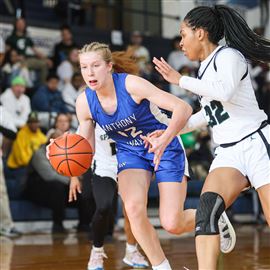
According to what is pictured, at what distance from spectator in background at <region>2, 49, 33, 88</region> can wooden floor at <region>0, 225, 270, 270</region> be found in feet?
10.5

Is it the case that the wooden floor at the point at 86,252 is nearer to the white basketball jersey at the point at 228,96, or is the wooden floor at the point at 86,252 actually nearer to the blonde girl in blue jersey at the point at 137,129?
the blonde girl in blue jersey at the point at 137,129

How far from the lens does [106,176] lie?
22.4 feet

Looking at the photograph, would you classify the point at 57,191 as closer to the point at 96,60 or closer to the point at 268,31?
the point at 96,60

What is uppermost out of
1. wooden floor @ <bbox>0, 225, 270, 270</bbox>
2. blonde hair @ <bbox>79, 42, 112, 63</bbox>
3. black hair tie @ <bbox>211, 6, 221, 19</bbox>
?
black hair tie @ <bbox>211, 6, 221, 19</bbox>

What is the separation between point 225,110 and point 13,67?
8.48 meters

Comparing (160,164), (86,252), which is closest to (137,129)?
(160,164)

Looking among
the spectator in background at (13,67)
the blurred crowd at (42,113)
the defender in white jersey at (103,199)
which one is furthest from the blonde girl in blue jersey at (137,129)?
the spectator in background at (13,67)

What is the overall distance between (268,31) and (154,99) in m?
13.5

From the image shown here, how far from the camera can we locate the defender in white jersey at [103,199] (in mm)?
6596

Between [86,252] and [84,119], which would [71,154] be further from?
[86,252]

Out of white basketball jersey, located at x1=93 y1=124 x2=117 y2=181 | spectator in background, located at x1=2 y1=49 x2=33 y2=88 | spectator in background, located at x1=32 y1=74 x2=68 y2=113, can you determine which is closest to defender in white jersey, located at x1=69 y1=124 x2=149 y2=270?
white basketball jersey, located at x1=93 y1=124 x2=117 y2=181

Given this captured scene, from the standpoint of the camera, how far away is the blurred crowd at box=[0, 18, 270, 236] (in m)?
10.9

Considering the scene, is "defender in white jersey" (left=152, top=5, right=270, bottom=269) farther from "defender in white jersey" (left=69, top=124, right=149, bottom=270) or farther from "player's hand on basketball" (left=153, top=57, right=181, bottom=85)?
"defender in white jersey" (left=69, top=124, right=149, bottom=270)

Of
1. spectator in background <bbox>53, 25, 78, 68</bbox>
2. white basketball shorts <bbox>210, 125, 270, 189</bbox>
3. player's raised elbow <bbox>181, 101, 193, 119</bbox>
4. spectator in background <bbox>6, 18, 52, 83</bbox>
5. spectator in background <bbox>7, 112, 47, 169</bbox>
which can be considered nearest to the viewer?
white basketball shorts <bbox>210, 125, 270, 189</bbox>
